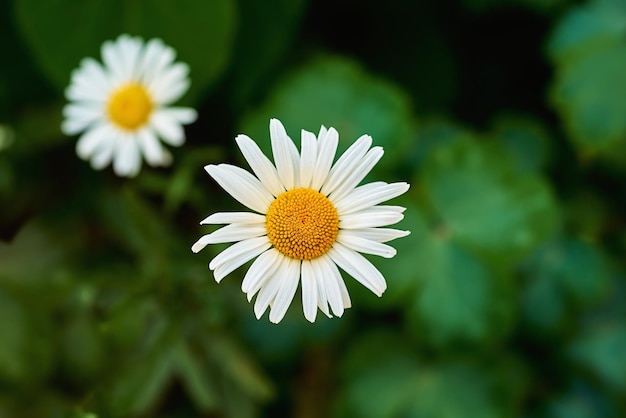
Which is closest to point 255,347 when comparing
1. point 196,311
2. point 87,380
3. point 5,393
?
point 196,311

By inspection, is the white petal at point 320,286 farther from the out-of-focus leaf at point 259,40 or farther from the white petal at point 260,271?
the out-of-focus leaf at point 259,40

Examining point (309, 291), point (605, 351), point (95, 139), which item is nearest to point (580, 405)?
point (605, 351)

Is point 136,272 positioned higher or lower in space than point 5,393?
higher

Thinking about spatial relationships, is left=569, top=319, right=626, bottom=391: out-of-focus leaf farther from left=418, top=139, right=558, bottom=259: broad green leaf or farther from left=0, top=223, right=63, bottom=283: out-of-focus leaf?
left=0, top=223, right=63, bottom=283: out-of-focus leaf

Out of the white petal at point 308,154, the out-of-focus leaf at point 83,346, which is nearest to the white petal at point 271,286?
the white petal at point 308,154

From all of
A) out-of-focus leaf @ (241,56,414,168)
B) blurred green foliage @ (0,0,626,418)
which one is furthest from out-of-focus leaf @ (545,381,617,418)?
out-of-focus leaf @ (241,56,414,168)

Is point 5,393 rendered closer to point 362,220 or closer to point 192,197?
point 192,197
